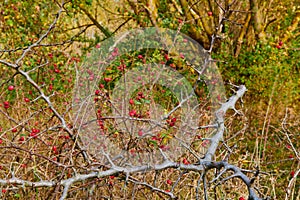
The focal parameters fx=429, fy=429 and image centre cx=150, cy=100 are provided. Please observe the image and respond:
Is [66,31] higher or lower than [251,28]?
higher

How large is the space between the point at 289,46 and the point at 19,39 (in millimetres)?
3259

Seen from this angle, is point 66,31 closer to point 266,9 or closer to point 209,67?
point 209,67

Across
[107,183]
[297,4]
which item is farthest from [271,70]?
[107,183]

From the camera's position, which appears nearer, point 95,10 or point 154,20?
point 154,20

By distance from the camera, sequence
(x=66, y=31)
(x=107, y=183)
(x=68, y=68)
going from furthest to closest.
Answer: (x=66, y=31) → (x=68, y=68) → (x=107, y=183)

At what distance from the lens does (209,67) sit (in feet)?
16.9

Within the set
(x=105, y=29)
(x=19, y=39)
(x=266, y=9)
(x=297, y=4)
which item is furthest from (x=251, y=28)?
(x=19, y=39)

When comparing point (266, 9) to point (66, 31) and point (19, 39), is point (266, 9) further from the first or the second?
point (19, 39)

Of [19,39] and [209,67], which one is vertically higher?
[19,39]

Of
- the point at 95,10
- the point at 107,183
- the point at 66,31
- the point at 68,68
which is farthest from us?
the point at 95,10

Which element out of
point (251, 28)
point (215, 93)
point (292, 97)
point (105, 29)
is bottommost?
point (292, 97)

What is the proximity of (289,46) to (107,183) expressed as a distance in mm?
3841

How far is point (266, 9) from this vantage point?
5680 mm

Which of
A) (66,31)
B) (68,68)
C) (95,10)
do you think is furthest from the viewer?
(95,10)
